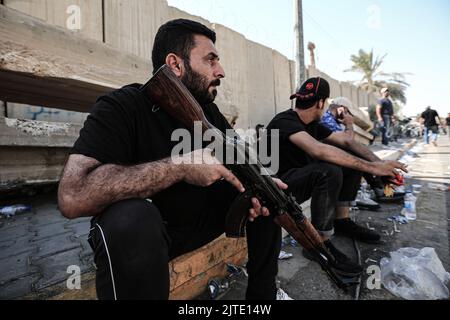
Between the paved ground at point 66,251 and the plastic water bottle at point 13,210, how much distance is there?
0.25ft

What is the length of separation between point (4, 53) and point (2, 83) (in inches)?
13.1

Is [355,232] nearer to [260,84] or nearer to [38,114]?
[38,114]

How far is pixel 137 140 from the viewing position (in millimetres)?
1188

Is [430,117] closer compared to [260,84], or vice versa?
[260,84]

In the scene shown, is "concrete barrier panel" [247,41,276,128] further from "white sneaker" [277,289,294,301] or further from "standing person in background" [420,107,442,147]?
"standing person in background" [420,107,442,147]

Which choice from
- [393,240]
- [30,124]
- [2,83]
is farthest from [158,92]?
[393,240]

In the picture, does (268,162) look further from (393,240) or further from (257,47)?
(257,47)

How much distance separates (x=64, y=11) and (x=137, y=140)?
9.79 ft

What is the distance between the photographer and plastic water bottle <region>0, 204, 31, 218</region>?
2.38 metres

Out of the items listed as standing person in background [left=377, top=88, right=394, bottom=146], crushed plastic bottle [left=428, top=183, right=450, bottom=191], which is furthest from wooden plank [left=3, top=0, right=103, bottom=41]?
standing person in background [left=377, top=88, right=394, bottom=146]

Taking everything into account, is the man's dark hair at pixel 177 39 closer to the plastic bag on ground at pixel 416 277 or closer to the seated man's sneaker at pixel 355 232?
the plastic bag on ground at pixel 416 277

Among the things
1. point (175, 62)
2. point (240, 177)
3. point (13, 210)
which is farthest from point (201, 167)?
point (13, 210)

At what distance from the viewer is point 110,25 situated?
3.43 meters

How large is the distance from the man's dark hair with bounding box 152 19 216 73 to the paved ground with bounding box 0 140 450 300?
124cm
